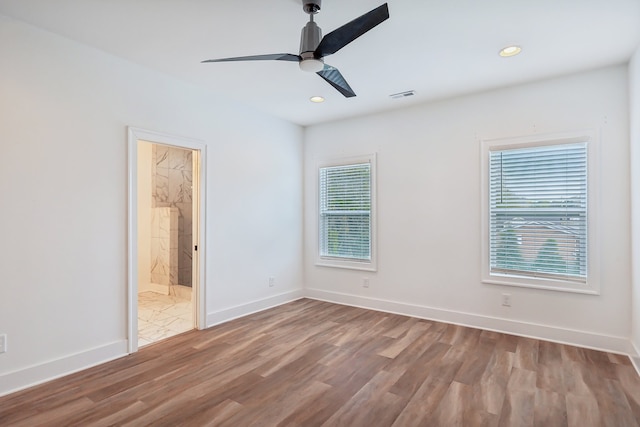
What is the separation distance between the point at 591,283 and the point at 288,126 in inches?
165

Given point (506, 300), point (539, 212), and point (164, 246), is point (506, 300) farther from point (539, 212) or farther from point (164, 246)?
point (164, 246)

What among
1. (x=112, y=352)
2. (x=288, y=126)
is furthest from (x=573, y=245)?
(x=112, y=352)

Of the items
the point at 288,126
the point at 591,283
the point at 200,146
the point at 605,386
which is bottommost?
the point at 605,386

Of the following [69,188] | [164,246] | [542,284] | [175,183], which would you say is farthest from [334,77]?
[164,246]

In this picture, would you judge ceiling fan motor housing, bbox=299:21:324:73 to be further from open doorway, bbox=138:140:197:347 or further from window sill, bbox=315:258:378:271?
open doorway, bbox=138:140:197:347

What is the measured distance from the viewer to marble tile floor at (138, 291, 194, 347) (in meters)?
3.75

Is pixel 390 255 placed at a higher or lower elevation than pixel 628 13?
lower

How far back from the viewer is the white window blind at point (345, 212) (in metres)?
4.87

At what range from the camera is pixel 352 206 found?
5.00 metres

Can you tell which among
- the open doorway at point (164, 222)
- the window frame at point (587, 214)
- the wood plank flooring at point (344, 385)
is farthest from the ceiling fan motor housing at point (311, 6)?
the open doorway at point (164, 222)

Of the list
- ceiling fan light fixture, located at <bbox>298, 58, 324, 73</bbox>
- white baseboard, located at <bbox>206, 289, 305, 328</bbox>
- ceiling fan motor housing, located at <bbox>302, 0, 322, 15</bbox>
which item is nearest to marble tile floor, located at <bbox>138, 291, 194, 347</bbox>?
white baseboard, located at <bbox>206, 289, 305, 328</bbox>

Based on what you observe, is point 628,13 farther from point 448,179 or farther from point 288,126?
point 288,126

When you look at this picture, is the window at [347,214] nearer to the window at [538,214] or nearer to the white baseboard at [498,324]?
the white baseboard at [498,324]

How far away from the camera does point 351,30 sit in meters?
2.04
